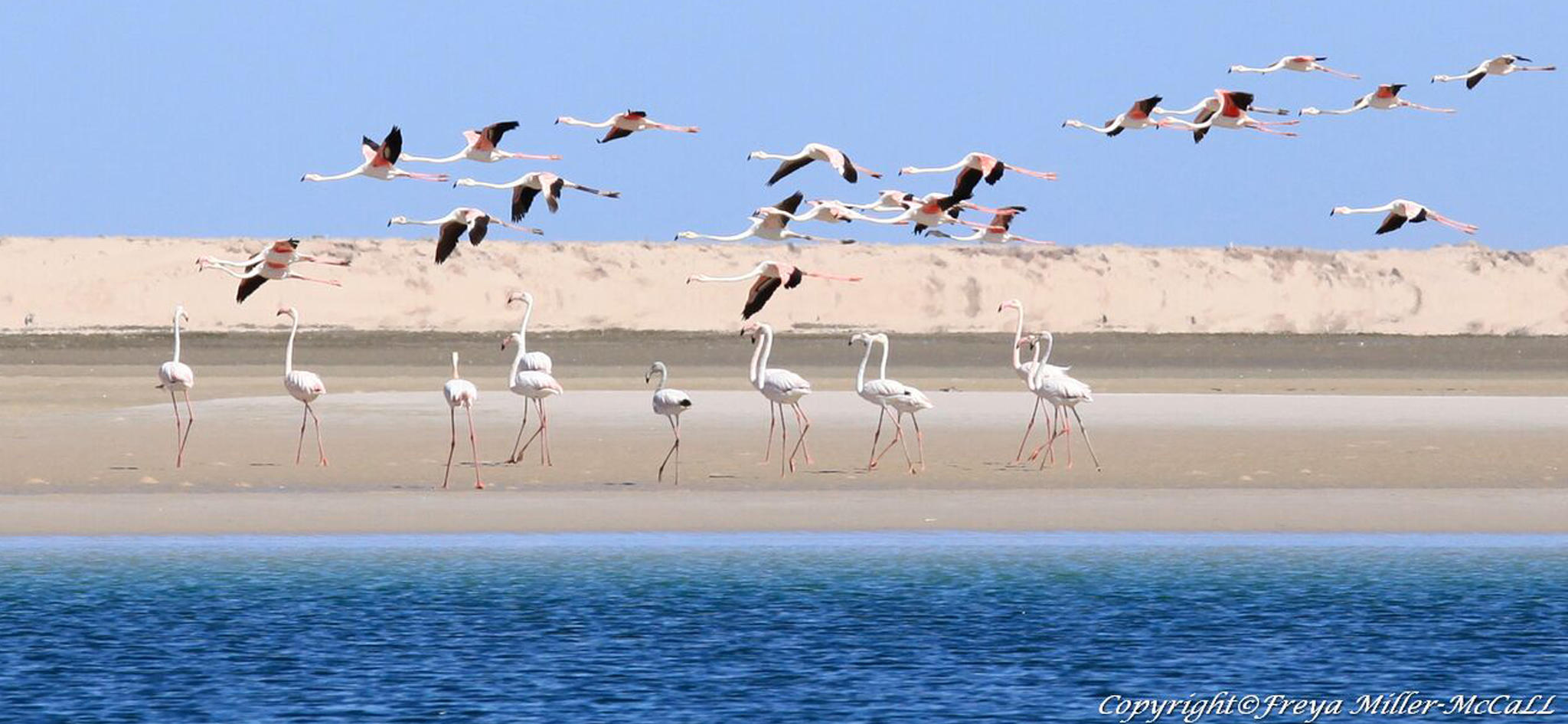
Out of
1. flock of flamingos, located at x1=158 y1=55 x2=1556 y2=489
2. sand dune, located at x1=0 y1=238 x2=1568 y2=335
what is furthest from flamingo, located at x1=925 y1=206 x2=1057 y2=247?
sand dune, located at x1=0 y1=238 x2=1568 y2=335

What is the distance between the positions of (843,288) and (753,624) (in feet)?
286

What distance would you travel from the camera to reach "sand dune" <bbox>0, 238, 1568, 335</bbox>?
96.5 meters

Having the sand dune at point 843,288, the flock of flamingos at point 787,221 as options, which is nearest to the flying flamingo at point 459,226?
the flock of flamingos at point 787,221

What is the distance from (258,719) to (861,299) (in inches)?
3496

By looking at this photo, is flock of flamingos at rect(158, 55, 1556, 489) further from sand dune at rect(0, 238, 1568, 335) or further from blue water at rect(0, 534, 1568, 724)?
sand dune at rect(0, 238, 1568, 335)

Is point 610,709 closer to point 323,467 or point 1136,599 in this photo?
point 1136,599

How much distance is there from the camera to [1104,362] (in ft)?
177

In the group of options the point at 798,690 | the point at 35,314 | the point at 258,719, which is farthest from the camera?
the point at 35,314

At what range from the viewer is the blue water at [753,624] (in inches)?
573

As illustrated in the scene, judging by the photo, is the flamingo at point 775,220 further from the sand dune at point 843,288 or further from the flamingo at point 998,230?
the sand dune at point 843,288

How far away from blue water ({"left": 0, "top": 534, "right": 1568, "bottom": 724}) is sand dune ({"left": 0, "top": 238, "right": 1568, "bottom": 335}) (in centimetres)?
6855

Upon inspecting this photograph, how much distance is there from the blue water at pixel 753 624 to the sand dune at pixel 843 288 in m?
68.5

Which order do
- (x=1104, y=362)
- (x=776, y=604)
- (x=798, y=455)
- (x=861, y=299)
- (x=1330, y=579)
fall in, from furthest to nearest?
(x=861, y=299), (x=1104, y=362), (x=798, y=455), (x=1330, y=579), (x=776, y=604)

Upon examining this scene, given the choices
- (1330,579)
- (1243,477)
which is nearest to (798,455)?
(1243,477)
